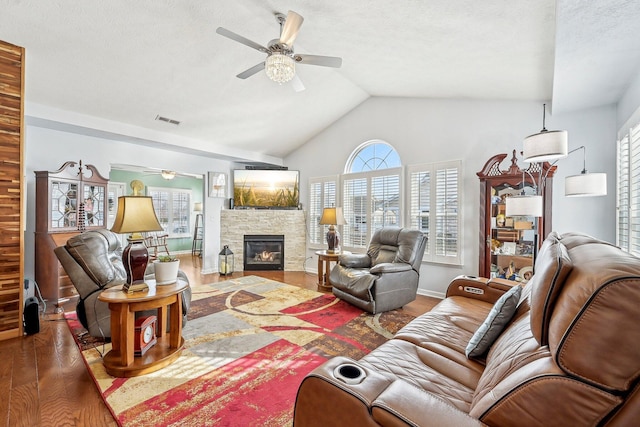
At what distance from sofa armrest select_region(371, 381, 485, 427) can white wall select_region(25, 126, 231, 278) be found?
16.9 ft

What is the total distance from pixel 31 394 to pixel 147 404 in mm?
855

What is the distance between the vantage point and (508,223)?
356 cm

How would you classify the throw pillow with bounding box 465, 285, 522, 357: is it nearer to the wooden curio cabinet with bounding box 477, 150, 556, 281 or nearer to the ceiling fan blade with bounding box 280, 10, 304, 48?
the wooden curio cabinet with bounding box 477, 150, 556, 281

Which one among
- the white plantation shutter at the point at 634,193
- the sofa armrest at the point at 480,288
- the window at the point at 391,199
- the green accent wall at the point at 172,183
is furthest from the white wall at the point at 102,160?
the white plantation shutter at the point at 634,193

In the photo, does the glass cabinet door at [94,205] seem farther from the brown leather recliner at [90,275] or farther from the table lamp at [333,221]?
the table lamp at [333,221]

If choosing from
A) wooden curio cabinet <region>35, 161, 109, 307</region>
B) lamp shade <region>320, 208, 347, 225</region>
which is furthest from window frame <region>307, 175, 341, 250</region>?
wooden curio cabinet <region>35, 161, 109, 307</region>

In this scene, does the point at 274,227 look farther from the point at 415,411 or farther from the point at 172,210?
the point at 415,411

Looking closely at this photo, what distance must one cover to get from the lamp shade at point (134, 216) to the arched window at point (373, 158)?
12.4 feet

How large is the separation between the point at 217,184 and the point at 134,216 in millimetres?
3910

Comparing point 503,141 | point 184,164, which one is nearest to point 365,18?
point 503,141

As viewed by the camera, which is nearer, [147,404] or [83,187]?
[147,404]

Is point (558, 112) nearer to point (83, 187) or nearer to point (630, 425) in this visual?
point (630, 425)

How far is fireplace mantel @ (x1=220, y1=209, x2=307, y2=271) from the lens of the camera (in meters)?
6.21

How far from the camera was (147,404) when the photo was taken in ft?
6.07
